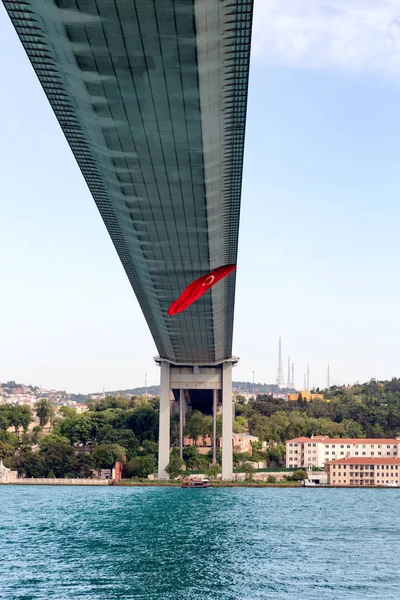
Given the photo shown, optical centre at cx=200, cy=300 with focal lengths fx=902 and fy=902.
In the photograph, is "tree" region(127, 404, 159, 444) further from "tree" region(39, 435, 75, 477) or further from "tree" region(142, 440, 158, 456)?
"tree" region(39, 435, 75, 477)

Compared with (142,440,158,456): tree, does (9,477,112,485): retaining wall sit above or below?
below

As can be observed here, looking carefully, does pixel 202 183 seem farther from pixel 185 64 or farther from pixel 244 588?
pixel 244 588

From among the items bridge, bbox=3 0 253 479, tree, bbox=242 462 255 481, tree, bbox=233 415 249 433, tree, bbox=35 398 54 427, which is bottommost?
tree, bbox=242 462 255 481

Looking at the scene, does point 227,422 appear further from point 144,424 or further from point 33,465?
point 33,465

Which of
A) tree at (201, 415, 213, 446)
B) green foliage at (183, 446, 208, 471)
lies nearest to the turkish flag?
green foliage at (183, 446, 208, 471)

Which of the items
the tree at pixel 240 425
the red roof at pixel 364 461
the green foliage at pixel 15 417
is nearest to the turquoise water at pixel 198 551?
the red roof at pixel 364 461

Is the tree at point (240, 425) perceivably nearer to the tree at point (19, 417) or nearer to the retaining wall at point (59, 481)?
the retaining wall at point (59, 481)

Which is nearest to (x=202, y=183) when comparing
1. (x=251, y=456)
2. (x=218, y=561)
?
(x=218, y=561)
